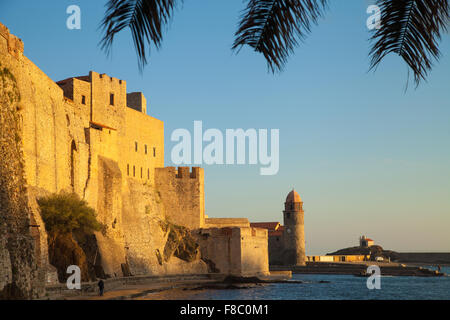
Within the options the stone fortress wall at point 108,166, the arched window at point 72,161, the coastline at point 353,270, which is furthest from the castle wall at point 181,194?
the coastline at point 353,270

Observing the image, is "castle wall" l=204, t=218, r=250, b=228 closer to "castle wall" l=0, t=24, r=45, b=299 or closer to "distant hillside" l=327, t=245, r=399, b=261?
"castle wall" l=0, t=24, r=45, b=299

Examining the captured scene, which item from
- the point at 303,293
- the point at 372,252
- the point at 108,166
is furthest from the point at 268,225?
the point at 108,166

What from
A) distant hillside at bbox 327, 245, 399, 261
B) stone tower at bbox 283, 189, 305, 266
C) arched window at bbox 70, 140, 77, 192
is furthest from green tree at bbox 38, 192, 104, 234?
→ distant hillside at bbox 327, 245, 399, 261

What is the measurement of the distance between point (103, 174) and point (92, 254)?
546 cm

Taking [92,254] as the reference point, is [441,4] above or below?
above

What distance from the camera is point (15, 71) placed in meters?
19.5

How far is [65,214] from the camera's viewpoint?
23.9 meters

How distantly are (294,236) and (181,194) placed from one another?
90.2ft

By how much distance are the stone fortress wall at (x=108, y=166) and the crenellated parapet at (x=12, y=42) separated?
0.11ft

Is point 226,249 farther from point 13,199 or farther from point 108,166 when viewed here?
point 13,199

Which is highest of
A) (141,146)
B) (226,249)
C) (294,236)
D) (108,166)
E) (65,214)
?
(141,146)

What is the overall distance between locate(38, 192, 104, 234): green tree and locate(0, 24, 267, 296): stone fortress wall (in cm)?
57
